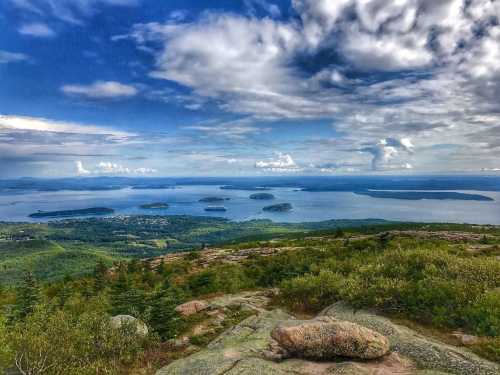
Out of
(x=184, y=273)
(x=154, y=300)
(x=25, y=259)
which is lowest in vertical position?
(x=25, y=259)

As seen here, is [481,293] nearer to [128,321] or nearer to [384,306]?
[384,306]

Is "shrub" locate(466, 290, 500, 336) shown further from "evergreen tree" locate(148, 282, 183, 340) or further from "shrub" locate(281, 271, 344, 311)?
"evergreen tree" locate(148, 282, 183, 340)

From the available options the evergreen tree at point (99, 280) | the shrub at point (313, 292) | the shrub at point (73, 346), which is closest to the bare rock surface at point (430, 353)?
the shrub at point (313, 292)

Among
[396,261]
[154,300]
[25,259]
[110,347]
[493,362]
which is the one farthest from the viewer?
[25,259]

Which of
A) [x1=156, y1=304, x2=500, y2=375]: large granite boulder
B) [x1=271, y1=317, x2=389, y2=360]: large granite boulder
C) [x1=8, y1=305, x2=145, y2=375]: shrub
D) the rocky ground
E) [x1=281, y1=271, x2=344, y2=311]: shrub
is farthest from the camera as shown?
[x1=281, y1=271, x2=344, y2=311]: shrub

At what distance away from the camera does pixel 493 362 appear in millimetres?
12273

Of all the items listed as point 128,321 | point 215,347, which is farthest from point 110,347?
point 215,347

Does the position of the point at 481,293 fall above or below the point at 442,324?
→ above

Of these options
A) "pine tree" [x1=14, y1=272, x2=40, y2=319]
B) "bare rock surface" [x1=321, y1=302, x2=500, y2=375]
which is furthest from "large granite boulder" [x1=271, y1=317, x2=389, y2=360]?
"pine tree" [x1=14, y1=272, x2=40, y2=319]

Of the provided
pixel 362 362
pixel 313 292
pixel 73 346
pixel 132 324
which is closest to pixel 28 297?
pixel 132 324

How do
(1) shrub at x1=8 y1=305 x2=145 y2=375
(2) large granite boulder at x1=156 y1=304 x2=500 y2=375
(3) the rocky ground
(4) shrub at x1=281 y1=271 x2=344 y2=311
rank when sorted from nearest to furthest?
(2) large granite boulder at x1=156 y1=304 x2=500 y2=375 → (3) the rocky ground → (1) shrub at x1=8 y1=305 x2=145 y2=375 → (4) shrub at x1=281 y1=271 x2=344 y2=311

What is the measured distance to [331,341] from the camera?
13.5 metres

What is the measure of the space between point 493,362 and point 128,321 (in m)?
19.3

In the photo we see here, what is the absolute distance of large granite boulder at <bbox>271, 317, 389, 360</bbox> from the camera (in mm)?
13039
